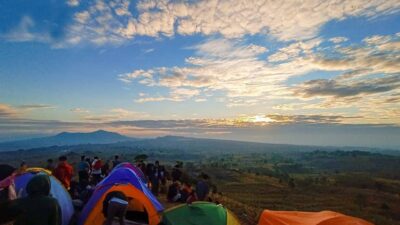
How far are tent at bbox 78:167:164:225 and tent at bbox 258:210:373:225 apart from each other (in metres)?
3.70

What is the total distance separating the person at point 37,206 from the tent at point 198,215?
5.17 metres

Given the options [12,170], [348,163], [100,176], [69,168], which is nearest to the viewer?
[12,170]

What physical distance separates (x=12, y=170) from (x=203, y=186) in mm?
6786

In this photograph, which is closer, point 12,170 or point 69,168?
point 12,170

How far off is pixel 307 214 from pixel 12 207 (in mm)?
8205

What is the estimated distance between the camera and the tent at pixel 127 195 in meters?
11.4

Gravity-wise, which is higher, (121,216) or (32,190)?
(32,190)

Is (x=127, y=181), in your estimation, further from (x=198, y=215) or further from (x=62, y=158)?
(x=62, y=158)

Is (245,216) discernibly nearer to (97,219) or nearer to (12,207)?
(97,219)

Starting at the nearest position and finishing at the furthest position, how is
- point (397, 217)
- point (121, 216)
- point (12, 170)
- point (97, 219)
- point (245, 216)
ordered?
1. point (121, 216)
2. point (97, 219)
3. point (12, 170)
4. point (245, 216)
5. point (397, 217)

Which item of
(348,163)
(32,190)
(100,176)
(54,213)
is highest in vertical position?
(32,190)

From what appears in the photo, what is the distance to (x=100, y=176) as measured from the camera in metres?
18.8

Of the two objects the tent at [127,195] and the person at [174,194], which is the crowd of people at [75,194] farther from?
the tent at [127,195]

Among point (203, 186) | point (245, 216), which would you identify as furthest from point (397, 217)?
point (203, 186)
